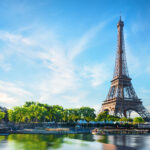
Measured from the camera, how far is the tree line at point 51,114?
294 ft

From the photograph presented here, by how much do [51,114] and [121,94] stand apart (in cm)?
3740

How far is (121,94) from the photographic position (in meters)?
102

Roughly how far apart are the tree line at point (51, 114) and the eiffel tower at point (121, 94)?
488 centimetres

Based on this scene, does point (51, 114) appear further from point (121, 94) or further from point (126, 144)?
point (126, 144)

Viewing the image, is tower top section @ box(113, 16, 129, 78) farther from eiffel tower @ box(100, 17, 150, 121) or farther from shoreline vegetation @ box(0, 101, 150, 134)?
shoreline vegetation @ box(0, 101, 150, 134)

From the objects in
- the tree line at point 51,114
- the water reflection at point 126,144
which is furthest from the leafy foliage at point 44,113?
the water reflection at point 126,144

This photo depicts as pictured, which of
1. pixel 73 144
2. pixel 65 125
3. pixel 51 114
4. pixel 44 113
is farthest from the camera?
pixel 51 114

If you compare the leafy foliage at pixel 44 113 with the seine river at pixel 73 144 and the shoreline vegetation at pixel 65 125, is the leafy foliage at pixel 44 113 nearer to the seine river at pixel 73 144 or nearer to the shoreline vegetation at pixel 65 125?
the shoreline vegetation at pixel 65 125

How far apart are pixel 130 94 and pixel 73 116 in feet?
106

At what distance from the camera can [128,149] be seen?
31109 mm

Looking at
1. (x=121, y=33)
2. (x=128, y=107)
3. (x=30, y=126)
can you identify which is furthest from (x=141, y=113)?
(x=30, y=126)

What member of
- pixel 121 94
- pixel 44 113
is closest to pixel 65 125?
pixel 44 113

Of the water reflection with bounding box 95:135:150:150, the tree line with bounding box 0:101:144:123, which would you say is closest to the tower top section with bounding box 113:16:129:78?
the tree line with bounding box 0:101:144:123

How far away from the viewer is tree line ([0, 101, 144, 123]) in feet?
294
